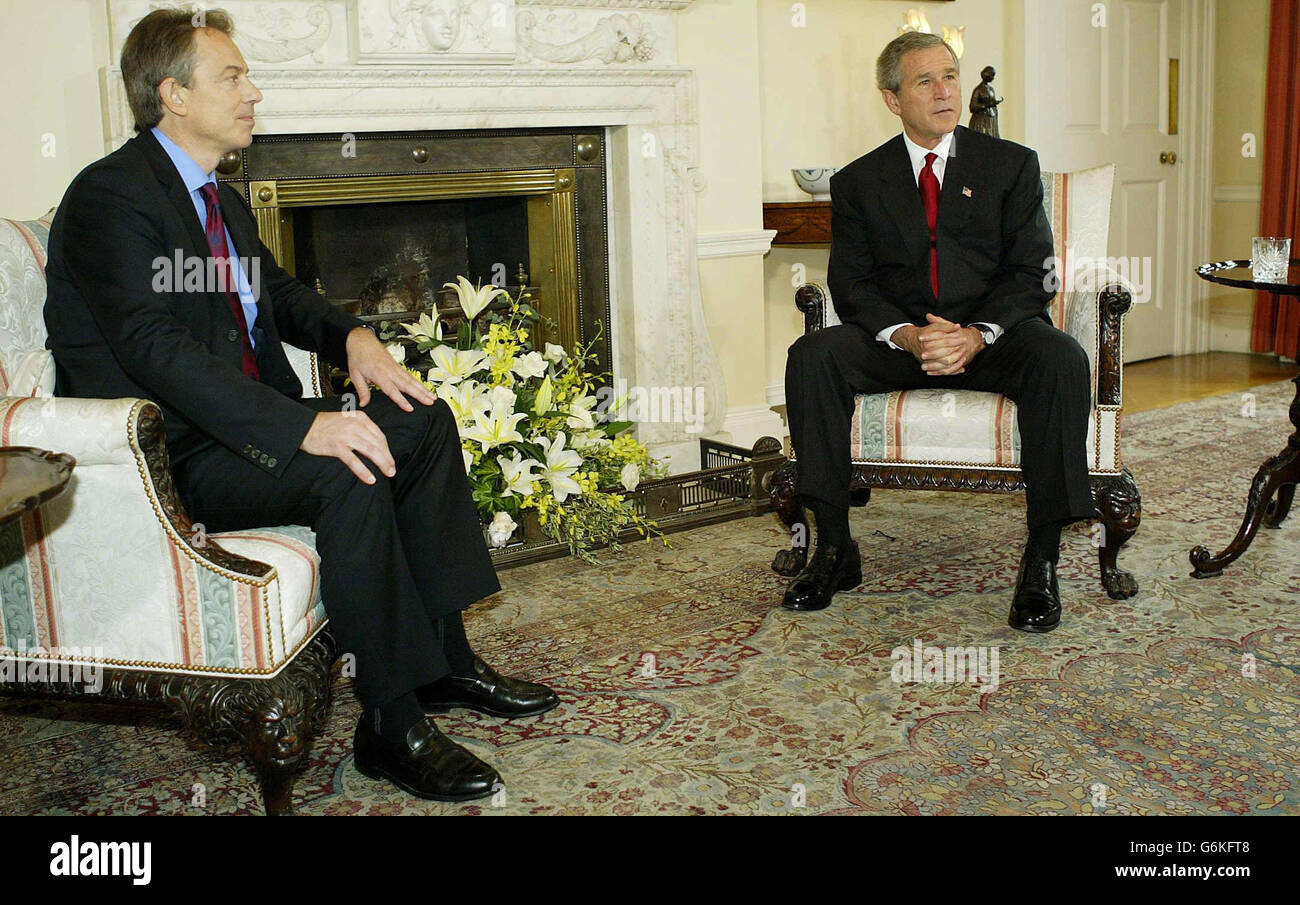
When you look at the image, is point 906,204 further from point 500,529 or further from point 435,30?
point 435,30

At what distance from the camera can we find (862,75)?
525 centimetres

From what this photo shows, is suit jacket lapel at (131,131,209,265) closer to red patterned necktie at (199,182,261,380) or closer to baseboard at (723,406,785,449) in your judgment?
red patterned necktie at (199,182,261,380)

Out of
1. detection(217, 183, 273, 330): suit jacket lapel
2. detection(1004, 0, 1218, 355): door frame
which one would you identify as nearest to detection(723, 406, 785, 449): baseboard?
detection(217, 183, 273, 330): suit jacket lapel

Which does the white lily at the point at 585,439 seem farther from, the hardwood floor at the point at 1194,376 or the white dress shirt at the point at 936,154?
the hardwood floor at the point at 1194,376

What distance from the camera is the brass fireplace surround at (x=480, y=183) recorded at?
378cm

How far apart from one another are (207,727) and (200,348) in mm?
605

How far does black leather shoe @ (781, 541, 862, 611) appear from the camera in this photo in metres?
2.93

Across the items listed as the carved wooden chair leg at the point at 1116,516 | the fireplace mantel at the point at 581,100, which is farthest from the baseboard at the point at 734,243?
the carved wooden chair leg at the point at 1116,516

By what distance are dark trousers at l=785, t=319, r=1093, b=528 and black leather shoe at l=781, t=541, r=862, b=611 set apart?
0.13 metres

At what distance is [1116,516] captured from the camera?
2861 millimetres

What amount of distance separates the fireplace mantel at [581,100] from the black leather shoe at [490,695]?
6.34 feet
